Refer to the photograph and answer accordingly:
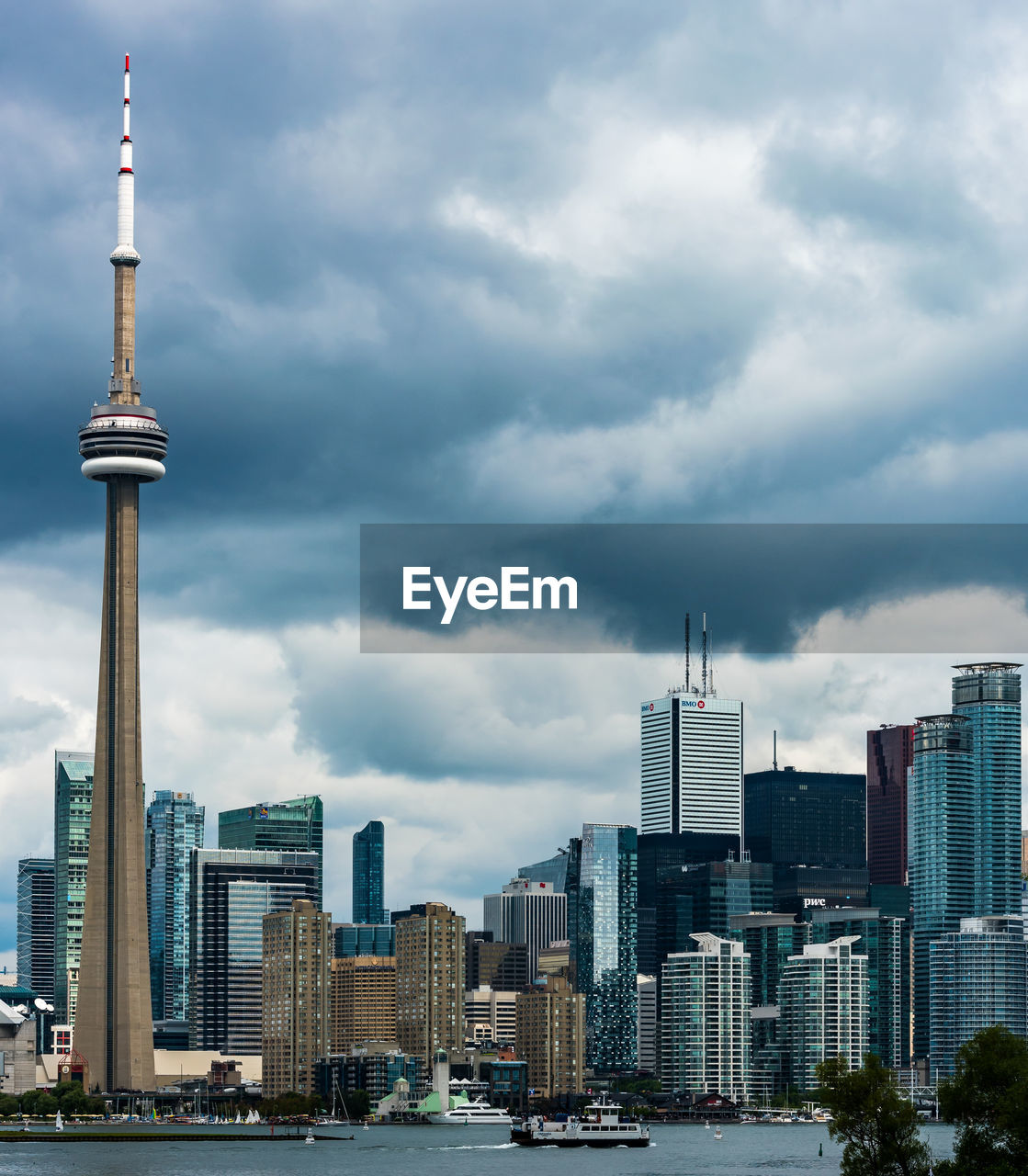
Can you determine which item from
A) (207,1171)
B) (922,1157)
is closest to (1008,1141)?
(922,1157)

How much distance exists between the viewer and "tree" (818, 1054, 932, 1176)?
98.5 metres

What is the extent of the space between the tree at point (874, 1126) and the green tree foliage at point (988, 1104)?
164cm

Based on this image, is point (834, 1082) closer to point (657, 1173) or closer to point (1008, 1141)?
point (1008, 1141)

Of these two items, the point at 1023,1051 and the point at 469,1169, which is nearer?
the point at 1023,1051

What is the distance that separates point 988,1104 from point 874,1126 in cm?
559

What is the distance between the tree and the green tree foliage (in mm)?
1642

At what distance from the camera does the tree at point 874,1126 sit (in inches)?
3878

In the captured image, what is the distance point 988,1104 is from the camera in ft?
326

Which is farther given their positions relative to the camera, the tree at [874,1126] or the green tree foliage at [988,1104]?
the tree at [874,1126]

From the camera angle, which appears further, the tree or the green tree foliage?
the tree

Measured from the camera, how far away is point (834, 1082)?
10038 centimetres

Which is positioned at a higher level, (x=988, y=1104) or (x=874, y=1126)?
(x=988, y=1104)

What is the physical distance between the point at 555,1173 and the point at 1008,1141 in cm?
10267

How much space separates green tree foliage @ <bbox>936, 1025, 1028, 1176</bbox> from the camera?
94.9 metres
